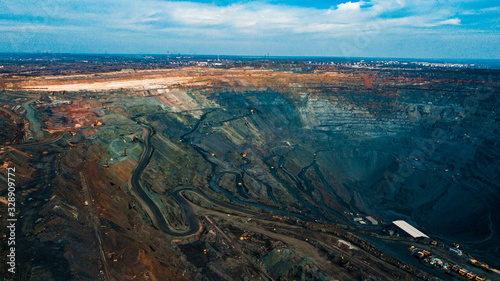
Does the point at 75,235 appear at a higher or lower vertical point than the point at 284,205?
higher

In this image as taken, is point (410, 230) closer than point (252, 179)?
Yes

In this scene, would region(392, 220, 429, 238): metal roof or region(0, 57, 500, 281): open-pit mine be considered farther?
region(392, 220, 429, 238): metal roof

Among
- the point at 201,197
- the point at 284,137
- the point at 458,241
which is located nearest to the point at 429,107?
the point at 284,137

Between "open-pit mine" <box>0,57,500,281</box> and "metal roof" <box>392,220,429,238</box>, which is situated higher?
"open-pit mine" <box>0,57,500,281</box>

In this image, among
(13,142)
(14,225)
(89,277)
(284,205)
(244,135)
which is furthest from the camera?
(244,135)

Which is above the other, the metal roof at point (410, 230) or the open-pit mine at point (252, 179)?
the open-pit mine at point (252, 179)

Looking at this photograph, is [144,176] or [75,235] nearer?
[75,235]

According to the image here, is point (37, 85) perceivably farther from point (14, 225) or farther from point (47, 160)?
point (14, 225)

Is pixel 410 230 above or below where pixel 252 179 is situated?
below
